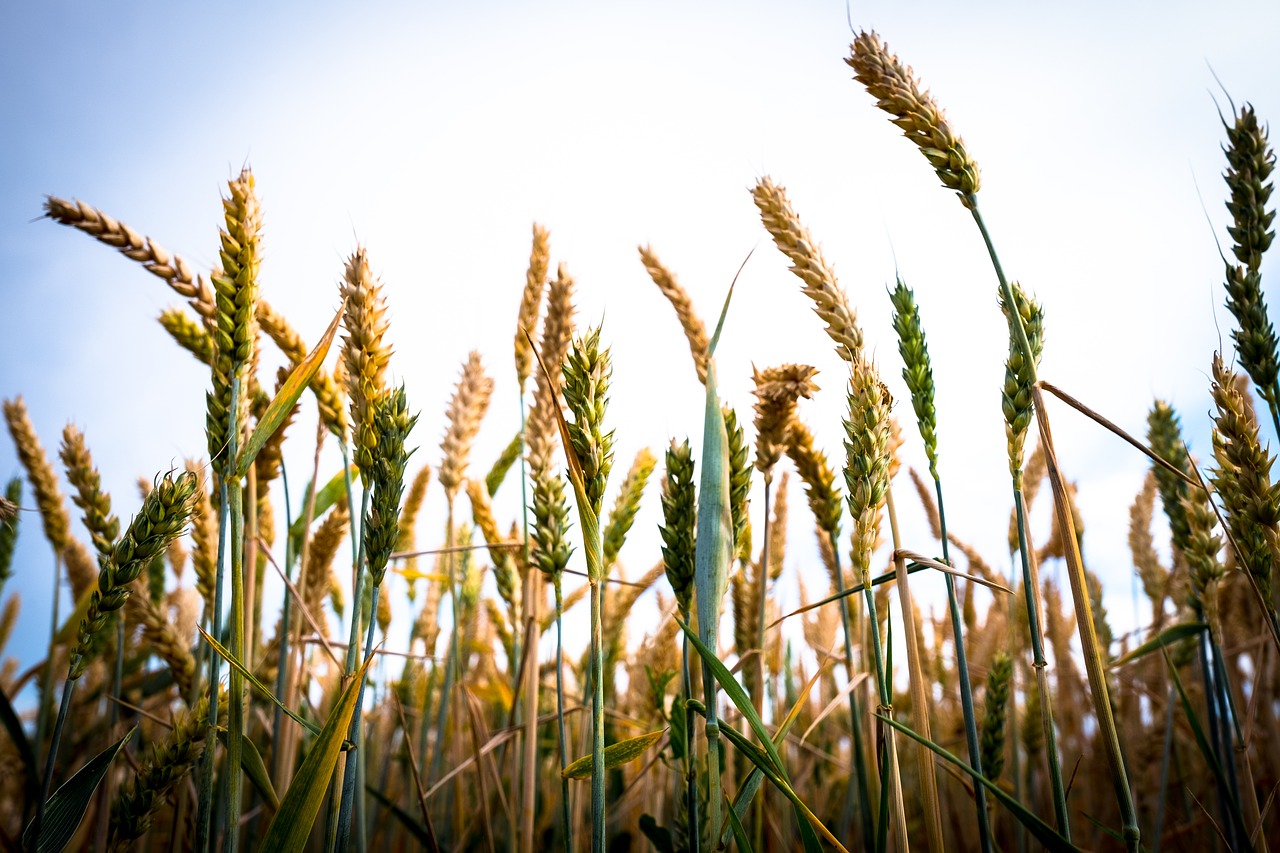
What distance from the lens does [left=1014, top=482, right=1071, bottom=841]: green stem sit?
3.59ft

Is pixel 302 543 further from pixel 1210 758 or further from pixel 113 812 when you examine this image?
pixel 1210 758

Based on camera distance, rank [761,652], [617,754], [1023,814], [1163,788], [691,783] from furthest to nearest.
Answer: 1. [1163,788]
2. [761,652]
3. [617,754]
4. [691,783]
5. [1023,814]

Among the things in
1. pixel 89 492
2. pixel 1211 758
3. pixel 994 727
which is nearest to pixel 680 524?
pixel 1211 758

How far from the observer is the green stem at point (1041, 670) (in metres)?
1.09

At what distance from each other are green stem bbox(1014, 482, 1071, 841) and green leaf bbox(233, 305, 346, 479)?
42.4 inches

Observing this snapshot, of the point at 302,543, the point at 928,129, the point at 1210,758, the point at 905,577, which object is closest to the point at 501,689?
the point at 302,543

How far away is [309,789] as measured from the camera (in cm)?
102

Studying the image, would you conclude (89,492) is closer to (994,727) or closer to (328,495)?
(328,495)

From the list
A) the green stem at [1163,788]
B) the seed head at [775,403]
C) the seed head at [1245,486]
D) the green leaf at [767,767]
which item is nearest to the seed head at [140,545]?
the green leaf at [767,767]

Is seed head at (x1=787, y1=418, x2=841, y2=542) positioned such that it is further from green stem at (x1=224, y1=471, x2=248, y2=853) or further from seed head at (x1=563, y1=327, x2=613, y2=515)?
green stem at (x1=224, y1=471, x2=248, y2=853)

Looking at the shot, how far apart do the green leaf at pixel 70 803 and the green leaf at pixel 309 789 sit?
1.08ft

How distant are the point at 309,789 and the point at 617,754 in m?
0.49

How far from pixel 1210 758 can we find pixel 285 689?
1.74m

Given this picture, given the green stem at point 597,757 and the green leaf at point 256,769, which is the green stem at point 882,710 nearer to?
the green stem at point 597,757
